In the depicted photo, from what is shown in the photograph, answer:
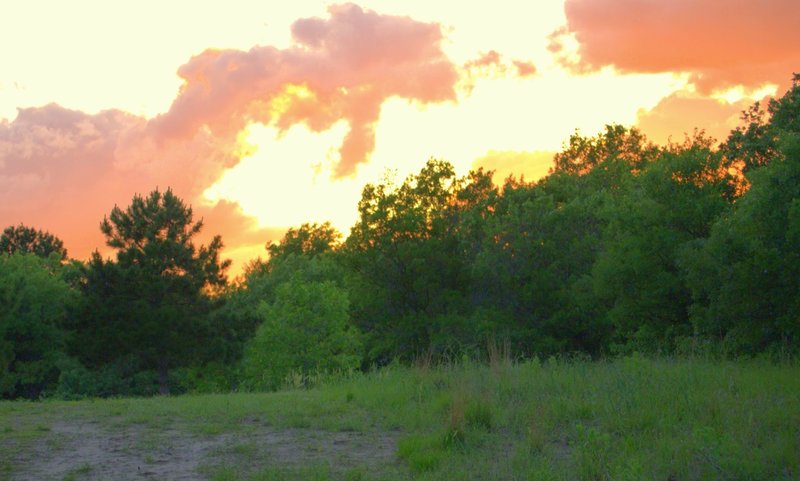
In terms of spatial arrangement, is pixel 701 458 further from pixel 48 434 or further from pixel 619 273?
pixel 619 273

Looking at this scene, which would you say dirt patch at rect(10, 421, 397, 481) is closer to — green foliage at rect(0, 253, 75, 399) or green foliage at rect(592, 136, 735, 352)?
green foliage at rect(592, 136, 735, 352)

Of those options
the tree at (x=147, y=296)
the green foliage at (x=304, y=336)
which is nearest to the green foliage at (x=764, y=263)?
the green foliage at (x=304, y=336)

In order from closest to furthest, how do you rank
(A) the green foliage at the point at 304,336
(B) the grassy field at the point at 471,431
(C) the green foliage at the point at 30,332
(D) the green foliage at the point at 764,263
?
1. (B) the grassy field at the point at 471,431
2. (D) the green foliage at the point at 764,263
3. (A) the green foliage at the point at 304,336
4. (C) the green foliage at the point at 30,332

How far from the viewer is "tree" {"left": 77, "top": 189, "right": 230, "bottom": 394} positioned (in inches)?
1924

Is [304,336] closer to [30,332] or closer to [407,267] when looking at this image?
[407,267]

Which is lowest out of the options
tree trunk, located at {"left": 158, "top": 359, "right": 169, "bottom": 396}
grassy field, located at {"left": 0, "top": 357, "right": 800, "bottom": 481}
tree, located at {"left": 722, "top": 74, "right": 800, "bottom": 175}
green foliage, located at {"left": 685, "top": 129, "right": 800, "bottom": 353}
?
tree trunk, located at {"left": 158, "top": 359, "right": 169, "bottom": 396}

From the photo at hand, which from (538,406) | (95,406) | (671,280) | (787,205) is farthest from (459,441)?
(671,280)

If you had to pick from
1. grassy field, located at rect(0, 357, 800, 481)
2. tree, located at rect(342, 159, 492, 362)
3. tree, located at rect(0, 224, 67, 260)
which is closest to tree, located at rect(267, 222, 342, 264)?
tree, located at rect(0, 224, 67, 260)

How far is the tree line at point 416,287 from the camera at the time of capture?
3466 centimetres

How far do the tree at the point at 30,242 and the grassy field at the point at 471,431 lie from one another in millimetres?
88755

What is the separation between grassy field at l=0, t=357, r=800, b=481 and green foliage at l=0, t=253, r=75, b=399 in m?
46.2

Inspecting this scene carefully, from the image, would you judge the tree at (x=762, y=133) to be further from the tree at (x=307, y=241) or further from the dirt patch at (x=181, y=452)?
the tree at (x=307, y=241)

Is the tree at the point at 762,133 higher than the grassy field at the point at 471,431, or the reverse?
the tree at the point at 762,133

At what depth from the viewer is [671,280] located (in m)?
33.0
